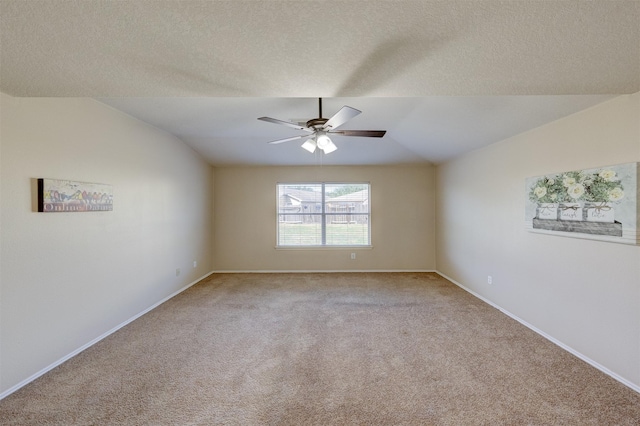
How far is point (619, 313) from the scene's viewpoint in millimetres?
2279

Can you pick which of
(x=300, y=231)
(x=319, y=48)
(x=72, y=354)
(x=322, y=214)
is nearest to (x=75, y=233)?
(x=72, y=354)

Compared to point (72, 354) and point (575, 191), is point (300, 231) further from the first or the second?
point (575, 191)

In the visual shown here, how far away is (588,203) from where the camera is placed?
8.38ft

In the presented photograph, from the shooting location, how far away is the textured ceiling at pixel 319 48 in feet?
4.06

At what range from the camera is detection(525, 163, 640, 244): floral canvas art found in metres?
2.21

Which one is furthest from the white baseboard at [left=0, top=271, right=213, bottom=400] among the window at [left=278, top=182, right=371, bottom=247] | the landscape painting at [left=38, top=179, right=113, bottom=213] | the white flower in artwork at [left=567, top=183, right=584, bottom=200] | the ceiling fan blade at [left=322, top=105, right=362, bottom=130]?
the white flower in artwork at [left=567, top=183, right=584, bottom=200]

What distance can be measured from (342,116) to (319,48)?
0.90 m

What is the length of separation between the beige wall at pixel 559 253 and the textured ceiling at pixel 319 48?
0.36 m

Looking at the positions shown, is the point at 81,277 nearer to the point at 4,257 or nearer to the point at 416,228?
the point at 4,257

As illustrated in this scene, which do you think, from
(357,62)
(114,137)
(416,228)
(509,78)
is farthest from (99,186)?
(416,228)

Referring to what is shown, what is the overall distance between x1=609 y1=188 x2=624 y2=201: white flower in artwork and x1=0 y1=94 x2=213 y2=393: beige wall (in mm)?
4840

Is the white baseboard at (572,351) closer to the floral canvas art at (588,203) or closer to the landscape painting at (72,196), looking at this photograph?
the floral canvas art at (588,203)

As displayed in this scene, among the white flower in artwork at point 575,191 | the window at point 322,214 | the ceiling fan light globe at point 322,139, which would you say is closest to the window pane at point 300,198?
the window at point 322,214

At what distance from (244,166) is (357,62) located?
468 centimetres
